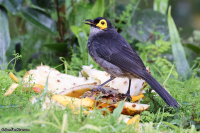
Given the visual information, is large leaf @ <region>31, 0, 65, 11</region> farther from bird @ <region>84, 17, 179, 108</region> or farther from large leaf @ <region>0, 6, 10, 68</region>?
bird @ <region>84, 17, 179, 108</region>

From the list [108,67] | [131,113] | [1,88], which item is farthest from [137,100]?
[1,88]

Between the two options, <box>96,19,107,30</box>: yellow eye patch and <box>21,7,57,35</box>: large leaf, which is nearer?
<box>96,19,107,30</box>: yellow eye patch

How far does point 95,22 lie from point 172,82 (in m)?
1.25

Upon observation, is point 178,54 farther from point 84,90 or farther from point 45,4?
point 45,4

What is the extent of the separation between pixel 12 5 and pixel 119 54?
84.8 inches

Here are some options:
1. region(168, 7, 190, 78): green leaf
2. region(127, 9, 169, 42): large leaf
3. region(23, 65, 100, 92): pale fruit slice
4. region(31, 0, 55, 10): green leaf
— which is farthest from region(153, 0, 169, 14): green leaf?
region(23, 65, 100, 92): pale fruit slice

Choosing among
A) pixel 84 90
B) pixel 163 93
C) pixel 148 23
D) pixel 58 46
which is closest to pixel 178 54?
pixel 148 23

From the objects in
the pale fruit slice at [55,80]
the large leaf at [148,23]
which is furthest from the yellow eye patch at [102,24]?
the large leaf at [148,23]

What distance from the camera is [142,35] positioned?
15.2ft

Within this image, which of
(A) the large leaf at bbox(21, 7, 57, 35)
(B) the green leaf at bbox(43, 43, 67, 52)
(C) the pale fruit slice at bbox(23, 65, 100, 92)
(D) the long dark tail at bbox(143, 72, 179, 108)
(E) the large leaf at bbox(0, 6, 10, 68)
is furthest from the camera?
(B) the green leaf at bbox(43, 43, 67, 52)

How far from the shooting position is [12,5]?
145 inches

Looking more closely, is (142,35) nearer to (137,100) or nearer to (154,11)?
(154,11)

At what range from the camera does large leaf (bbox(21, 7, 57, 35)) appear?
3.88 meters

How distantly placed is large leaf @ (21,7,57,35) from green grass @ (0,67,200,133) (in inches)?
71.5
